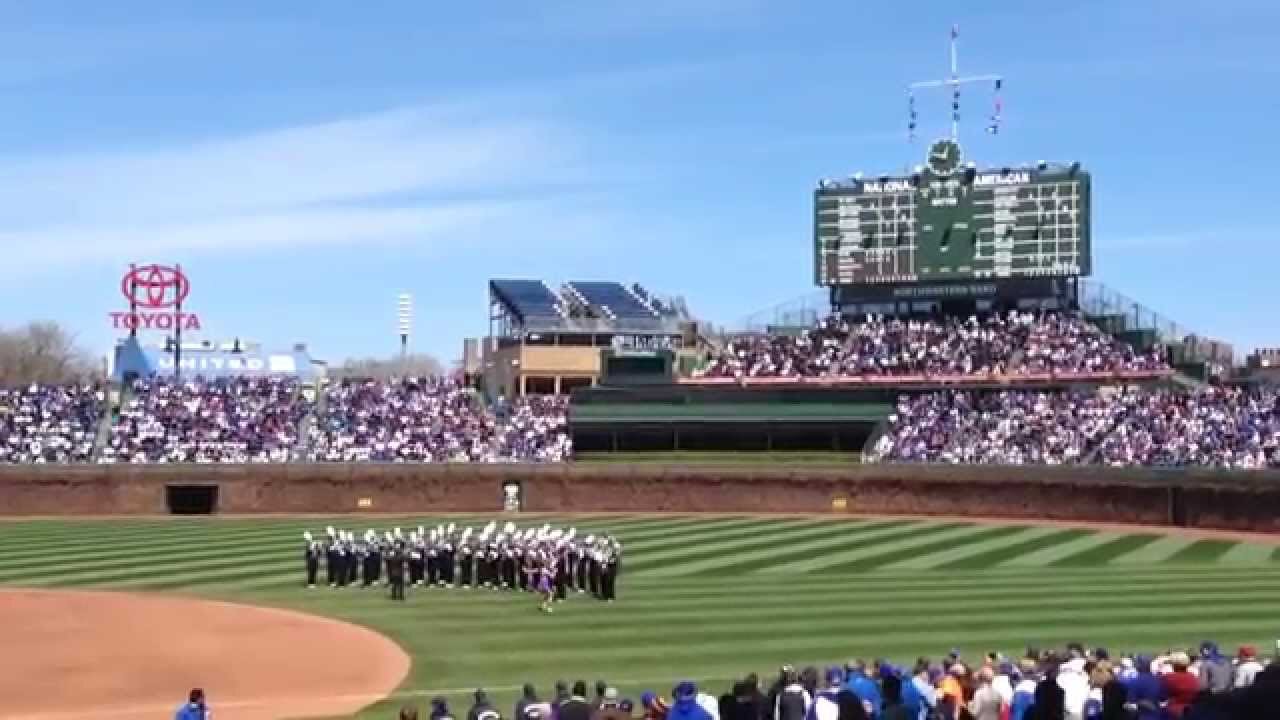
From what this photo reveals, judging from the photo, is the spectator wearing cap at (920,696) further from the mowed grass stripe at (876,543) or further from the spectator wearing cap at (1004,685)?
the mowed grass stripe at (876,543)

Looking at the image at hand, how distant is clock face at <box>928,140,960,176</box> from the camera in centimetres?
6512

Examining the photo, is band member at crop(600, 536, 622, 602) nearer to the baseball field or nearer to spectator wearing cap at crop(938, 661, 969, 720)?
the baseball field

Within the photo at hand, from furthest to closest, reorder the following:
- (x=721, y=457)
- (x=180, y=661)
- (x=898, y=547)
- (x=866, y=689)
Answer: (x=721, y=457)
(x=898, y=547)
(x=180, y=661)
(x=866, y=689)

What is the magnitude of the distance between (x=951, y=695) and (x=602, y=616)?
1299cm

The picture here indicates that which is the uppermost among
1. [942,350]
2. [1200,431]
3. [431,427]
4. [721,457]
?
[942,350]

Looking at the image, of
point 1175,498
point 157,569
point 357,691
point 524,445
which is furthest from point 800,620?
point 524,445

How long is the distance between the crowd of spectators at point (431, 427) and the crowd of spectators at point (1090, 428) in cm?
1356

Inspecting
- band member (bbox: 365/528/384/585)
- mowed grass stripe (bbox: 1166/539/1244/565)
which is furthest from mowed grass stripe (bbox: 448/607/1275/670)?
mowed grass stripe (bbox: 1166/539/1244/565)

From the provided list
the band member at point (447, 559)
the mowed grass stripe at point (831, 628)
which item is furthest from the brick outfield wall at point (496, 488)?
the mowed grass stripe at point (831, 628)

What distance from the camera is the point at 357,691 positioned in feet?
66.2

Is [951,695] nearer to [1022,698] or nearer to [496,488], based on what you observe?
[1022,698]

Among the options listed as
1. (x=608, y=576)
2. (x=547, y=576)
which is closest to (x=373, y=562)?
(x=547, y=576)

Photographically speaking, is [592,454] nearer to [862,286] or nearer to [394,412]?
[394,412]

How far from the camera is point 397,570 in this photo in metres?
29.2
